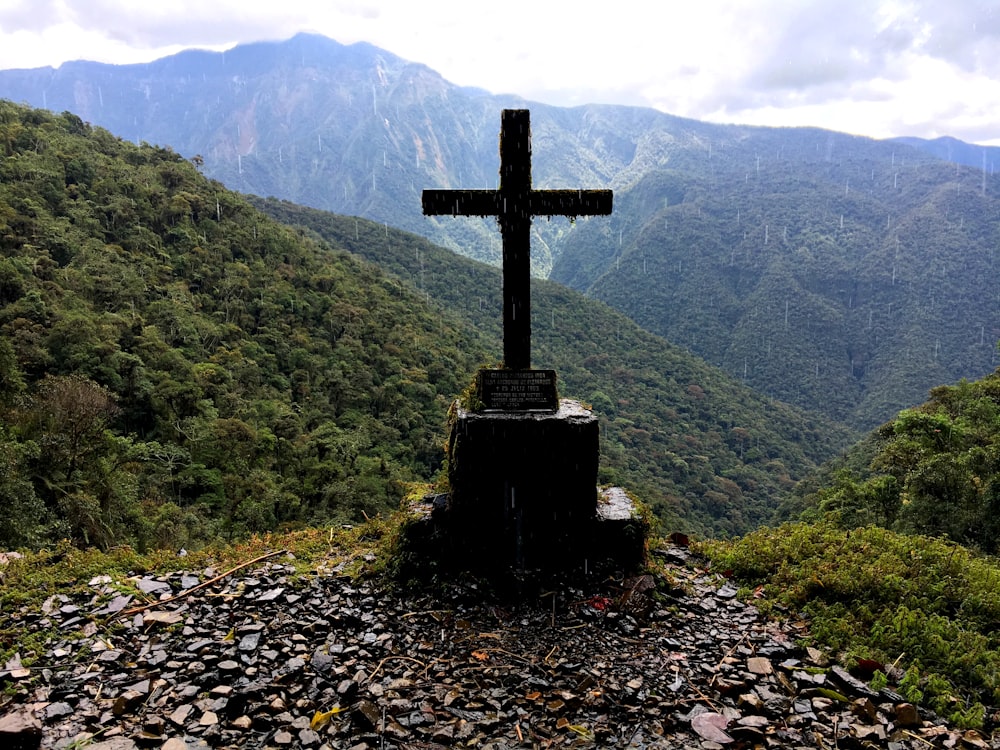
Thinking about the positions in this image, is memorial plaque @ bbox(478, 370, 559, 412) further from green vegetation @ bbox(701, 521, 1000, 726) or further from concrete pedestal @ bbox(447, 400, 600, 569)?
green vegetation @ bbox(701, 521, 1000, 726)

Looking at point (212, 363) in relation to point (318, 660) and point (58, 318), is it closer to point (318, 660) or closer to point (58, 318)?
point (58, 318)

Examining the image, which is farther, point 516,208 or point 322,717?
point 516,208

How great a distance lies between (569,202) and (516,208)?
24.1 inches

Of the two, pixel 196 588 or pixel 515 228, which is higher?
pixel 515 228

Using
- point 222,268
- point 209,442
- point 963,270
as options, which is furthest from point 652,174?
point 209,442

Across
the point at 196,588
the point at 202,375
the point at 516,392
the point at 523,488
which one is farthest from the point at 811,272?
the point at 196,588

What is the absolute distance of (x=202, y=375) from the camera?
86.5 feet

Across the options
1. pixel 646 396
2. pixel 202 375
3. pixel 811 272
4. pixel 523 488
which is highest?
pixel 811 272

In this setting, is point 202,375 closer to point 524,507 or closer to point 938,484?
point 524,507

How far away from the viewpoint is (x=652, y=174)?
196 meters

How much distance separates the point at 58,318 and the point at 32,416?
435 inches

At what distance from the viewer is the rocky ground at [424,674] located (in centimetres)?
369

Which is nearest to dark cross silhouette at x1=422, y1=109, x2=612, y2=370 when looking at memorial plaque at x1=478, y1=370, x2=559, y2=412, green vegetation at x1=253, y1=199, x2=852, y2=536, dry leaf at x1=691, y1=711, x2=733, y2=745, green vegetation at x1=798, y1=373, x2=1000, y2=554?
memorial plaque at x1=478, y1=370, x2=559, y2=412

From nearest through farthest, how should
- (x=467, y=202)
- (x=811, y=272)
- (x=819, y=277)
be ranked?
(x=467, y=202) → (x=819, y=277) → (x=811, y=272)
